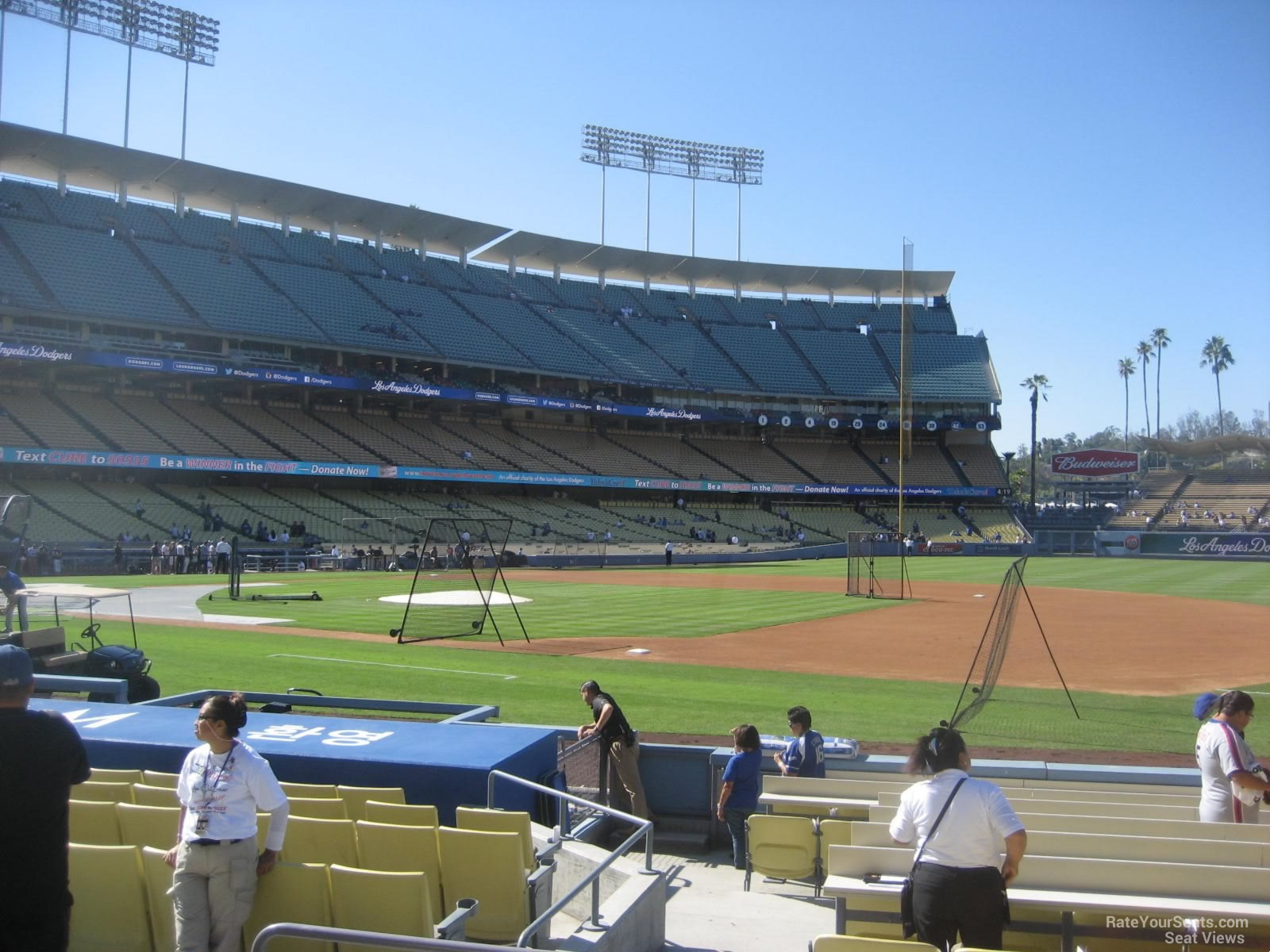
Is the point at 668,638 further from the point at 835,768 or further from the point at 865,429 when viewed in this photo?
the point at 865,429

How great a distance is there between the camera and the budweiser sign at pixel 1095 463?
83812 mm

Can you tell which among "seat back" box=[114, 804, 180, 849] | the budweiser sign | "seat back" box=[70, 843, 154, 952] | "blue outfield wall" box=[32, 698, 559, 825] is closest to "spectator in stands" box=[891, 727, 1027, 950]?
"blue outfield wall" box=[32, 698, 559, 825]

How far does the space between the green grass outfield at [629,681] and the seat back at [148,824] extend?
8.59 m

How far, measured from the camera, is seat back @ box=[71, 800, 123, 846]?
6.11 metres

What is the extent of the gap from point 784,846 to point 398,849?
3659mm

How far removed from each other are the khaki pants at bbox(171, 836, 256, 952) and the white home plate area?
24.7 m

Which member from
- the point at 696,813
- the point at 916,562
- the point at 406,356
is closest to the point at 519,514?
the point at 406,356

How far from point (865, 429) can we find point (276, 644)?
236 ft

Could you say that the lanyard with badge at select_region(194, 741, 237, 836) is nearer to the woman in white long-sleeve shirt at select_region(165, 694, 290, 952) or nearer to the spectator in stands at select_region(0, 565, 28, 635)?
the woman in white long-sleeve shirt at select_region(165, 694, 290, 952)

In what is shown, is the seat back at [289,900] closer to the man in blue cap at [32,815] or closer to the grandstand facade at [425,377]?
the man in blue cap at [32,815]

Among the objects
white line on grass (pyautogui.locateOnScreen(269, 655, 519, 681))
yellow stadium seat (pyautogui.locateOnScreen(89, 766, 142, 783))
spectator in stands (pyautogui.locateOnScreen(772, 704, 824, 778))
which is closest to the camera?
yellow stadium seat (pyautogui.locateOnScreen(89, 766, 142, 783))

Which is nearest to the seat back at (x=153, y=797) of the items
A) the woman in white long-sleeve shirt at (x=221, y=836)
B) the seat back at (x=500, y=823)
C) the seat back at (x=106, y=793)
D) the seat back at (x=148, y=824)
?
the seat back at (x=106, y=793)

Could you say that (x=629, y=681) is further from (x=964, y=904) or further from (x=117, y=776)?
(x=964, y=904)

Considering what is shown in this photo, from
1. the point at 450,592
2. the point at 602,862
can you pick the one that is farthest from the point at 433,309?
the point at 602,862
